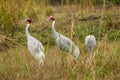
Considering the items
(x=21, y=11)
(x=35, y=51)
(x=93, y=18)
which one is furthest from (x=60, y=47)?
(x=93, y=18)

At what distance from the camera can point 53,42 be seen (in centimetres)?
719

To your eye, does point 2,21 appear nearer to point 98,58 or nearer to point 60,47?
point 60,47

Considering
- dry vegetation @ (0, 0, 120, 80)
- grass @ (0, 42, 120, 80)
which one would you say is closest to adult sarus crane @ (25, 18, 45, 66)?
dry vegetation @ (0, 0, 120, 80)

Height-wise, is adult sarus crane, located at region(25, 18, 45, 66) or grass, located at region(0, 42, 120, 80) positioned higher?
grass, located at region(0, 42, 120, 80)

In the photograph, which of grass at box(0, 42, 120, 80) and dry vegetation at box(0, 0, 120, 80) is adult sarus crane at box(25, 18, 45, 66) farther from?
grass at box(0, 42, 120, 80)

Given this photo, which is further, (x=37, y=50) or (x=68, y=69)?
(x=37, y=50)

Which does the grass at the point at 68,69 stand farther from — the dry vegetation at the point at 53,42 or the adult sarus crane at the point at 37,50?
the adult sarus crane at the point at 37,50


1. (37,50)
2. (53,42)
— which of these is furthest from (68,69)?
(53,42)

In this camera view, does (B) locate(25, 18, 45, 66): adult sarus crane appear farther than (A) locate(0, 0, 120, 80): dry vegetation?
Yes

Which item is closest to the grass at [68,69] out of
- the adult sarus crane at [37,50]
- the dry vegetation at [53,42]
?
the dry vegetation at [53,42]

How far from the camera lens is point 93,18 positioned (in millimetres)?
8266

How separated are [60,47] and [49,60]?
0.69 meters

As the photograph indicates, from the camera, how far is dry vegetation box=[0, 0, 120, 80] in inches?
165

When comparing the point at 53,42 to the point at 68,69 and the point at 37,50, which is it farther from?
the point at 68,69
